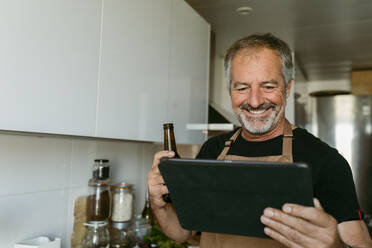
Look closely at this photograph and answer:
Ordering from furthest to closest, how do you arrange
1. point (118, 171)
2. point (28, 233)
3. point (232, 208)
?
1. point (118, 171)
2. point (28, 233)
3. point (232, 208)

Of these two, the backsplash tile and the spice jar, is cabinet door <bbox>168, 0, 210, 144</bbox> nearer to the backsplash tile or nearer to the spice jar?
the spice jar

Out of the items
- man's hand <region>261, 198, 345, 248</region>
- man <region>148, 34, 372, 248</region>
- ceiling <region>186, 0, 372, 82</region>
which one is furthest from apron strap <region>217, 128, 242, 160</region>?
ceiling <region>186, 0, 372, 82</region>

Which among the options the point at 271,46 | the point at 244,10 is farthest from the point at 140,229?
the point at 244,10

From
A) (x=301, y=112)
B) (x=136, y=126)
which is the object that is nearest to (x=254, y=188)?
(x=136, y=126)

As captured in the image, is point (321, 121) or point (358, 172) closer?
point (358, 172)

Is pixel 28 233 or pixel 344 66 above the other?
pixel 344 66

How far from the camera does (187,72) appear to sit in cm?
173

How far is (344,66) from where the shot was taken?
3.67 metres

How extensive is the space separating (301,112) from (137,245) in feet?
9.00

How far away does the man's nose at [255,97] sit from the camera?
1.10 metres

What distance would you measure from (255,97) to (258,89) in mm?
29

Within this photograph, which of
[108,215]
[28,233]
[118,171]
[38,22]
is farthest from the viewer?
[118,171]

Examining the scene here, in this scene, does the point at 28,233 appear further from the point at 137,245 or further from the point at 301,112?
the point at 301,112

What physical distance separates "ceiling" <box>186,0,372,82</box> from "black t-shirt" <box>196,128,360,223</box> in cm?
114
